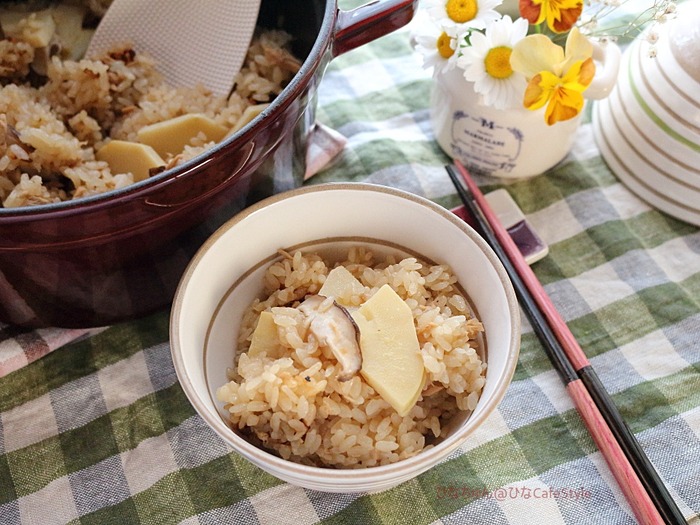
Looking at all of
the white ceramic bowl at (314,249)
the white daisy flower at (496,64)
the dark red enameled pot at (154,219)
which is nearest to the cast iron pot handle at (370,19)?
the dark red enameled pot at (154,219)

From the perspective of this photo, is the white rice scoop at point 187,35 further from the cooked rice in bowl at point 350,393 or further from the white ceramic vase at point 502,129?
the cooked rice in bowl at point 350,393

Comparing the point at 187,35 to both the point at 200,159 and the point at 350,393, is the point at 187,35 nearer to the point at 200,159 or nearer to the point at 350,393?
the point at 200,159

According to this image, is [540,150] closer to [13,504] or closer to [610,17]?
[610,17]

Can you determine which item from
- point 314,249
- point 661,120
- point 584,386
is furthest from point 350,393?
point 661,120

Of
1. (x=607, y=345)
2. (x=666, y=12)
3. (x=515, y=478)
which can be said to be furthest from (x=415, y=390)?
(x=666, y=12)

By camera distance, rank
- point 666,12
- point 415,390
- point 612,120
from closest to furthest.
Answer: point 415,390, point 666,12, point 612,120

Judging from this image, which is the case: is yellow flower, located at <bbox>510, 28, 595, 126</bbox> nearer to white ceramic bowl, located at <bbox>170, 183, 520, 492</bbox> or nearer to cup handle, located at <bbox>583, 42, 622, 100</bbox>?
cup handle, located at <bbox>583, 42, 622, 100</bbox>

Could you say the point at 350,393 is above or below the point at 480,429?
above

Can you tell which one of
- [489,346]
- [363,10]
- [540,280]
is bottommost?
[540,280]
